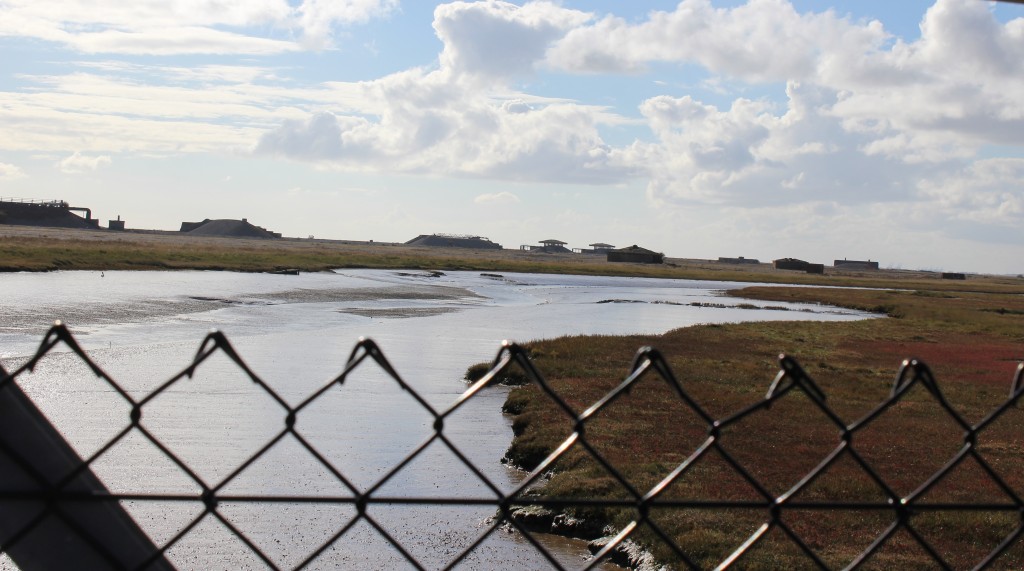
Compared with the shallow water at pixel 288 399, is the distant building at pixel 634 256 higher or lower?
higher

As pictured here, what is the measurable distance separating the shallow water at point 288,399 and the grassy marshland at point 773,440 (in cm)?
143

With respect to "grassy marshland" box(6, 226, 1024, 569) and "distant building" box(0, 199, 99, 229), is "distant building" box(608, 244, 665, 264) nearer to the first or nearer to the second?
"distant building" box(0, 199, 99, 229)

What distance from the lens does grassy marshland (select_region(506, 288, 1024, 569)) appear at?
A: 449 inches

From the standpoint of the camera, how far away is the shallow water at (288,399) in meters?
13.2

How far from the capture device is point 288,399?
24281 mm

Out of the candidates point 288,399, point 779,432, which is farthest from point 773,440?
point 288,399

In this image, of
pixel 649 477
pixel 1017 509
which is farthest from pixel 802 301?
pixel 1017 509

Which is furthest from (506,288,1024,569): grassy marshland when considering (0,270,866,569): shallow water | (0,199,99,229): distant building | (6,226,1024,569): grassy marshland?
(0,199,99,229): distant building

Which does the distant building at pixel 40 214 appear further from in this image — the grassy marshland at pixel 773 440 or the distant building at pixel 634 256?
the grassy marshland at pixel 773 440

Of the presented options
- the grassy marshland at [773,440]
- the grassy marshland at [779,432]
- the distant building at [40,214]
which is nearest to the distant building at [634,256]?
the distant building at [40,214]

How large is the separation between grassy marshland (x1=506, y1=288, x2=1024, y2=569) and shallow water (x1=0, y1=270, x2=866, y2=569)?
1.43 metres

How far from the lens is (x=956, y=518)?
1204 centimetres

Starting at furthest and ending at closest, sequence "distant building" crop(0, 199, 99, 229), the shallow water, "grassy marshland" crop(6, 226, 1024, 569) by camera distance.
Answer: "distant building" crop(0, 199, 99, 229) < the shallow water < "grassy marshland" crop(6, 226, 1024, 569)

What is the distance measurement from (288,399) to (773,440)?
12196mm
